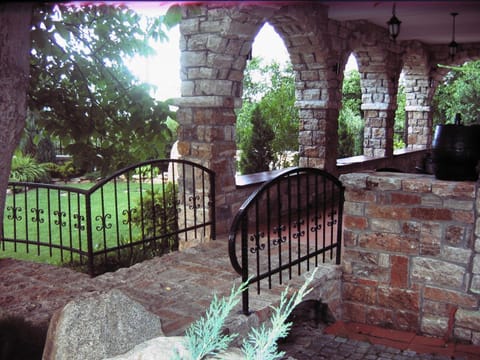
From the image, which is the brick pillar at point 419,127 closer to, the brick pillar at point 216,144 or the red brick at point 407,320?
the brick pillar at point 216,144

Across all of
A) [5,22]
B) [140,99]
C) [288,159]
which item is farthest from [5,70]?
[288,159]

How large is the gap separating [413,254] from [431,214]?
386 millimetres

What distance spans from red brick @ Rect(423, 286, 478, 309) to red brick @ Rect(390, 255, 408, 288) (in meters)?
0.19

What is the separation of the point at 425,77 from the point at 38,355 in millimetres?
11694

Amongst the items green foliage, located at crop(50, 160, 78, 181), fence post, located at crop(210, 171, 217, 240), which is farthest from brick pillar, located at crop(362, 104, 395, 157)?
green foliage, located at crop(50, 160, 78, 181)

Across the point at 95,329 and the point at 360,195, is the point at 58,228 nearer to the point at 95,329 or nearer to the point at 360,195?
the point at 360,195

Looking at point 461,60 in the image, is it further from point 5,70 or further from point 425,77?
point 5,70

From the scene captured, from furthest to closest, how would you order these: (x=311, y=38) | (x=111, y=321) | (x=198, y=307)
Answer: (x=311, y=38) → (x=198, y=307) → (x=111, y=321)

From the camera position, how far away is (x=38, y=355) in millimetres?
2576

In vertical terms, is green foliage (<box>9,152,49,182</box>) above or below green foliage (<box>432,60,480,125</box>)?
below

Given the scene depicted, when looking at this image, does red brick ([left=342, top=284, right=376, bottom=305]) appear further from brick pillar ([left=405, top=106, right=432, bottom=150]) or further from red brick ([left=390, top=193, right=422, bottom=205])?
brick pillar ([left=405, top=106, right=432, bottom=150])

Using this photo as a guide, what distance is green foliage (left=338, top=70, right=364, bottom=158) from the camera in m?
11.3

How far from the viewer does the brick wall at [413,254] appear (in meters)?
3.78

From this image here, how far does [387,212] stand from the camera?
4.10 m
